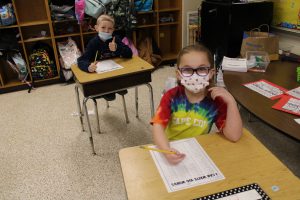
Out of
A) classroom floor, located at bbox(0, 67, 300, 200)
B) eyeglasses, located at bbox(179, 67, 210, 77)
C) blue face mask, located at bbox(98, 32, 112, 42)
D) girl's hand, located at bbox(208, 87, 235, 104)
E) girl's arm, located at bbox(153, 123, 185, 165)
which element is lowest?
classroom floor, located at bbox(0, 67, 300, 200)

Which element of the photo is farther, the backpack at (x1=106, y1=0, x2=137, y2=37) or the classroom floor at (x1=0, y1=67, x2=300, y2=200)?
the backpack at (x1=106, y1=0, x2=137, y2=37)

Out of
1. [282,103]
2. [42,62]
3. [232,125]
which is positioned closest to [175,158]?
[232,125]

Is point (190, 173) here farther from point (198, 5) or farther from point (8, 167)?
point (198, 5)

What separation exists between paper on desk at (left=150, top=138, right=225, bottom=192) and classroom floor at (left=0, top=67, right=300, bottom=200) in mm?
968

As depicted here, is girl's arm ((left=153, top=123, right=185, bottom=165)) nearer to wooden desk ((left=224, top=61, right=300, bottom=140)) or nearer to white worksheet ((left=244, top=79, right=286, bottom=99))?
wooden desk ((left=224, top=61, right=300, bottom=140))

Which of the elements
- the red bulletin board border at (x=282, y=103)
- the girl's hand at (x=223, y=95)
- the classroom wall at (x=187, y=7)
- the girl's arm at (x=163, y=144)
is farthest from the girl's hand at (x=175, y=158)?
the classroom wall at (x=187, y=7)

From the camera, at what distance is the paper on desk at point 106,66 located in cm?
212

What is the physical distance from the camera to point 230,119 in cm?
116

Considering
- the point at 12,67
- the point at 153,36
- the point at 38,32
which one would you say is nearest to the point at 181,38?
the point at 153,36

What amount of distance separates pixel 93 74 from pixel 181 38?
2.51 meters

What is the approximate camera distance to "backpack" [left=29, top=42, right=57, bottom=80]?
3.61m

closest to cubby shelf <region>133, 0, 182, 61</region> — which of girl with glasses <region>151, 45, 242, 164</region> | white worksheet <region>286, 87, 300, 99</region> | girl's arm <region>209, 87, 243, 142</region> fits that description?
white worksheet <region>286, 87, 300, 99</region>

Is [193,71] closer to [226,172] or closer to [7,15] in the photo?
[226,172]

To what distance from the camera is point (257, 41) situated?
2217 mm
